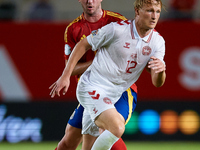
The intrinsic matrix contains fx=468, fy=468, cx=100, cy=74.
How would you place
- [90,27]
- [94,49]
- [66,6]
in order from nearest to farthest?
[94,49], [90,27], [66,6]

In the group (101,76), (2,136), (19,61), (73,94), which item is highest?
(101,76)

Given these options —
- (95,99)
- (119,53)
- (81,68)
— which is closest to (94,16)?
(81,68)

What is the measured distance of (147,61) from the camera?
4.70 m

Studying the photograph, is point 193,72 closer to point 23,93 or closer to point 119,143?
point 23,93

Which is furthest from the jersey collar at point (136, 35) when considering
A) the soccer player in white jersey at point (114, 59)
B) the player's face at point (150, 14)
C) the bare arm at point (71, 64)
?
the bare arm at point (71, 64)

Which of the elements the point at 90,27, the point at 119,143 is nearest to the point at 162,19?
the point at 90,27

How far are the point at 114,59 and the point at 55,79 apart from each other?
3682 mm

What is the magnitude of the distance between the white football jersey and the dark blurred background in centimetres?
345

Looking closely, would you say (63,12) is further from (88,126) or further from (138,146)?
(88,126)

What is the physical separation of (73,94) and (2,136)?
1.47 metres

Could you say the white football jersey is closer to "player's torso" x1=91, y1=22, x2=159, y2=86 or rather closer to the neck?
"player's torso" x1=91, y1=22, x2=159, y2=86

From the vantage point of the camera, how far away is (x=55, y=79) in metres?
8.26

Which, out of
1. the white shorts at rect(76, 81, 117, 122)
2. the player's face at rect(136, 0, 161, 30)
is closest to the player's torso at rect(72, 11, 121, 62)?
the white shorts at rect(76, 81, 117, 122)

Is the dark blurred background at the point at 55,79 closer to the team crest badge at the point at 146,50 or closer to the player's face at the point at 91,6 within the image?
the player's face at the point at 91,6
